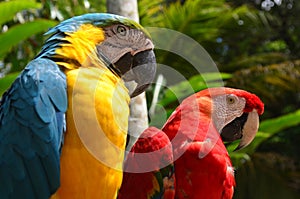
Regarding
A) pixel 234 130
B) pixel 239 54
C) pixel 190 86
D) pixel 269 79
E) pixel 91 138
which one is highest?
pixel 91 138

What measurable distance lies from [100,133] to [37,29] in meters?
1.27

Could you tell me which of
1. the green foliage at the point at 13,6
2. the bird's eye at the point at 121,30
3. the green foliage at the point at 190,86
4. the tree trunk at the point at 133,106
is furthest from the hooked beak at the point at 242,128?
the green foliage at the point at 13,6

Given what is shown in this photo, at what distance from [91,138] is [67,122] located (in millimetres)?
56

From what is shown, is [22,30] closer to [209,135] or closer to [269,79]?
[209,135]

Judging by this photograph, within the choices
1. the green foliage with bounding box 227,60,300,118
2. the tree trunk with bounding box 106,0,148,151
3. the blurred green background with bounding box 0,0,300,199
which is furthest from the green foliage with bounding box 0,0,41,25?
the green foliage with bounding box 227,60,300,118

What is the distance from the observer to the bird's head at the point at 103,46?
0.89m

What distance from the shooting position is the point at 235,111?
119 centimetres

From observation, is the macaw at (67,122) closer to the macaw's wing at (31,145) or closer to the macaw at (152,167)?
the macaw's wing at (31,145)

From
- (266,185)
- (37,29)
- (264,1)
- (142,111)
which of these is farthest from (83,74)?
(264,1)

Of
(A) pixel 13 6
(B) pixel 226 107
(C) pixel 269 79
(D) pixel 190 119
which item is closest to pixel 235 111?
(B) pixel 226 107

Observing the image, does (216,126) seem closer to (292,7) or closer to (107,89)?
(107,89)

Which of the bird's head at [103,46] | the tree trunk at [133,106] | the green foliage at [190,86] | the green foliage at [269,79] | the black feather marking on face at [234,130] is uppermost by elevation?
the bird's head at [103,46]

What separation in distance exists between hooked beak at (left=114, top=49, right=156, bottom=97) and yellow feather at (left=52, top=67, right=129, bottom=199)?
9 cm

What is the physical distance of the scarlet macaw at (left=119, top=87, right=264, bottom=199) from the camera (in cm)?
102
